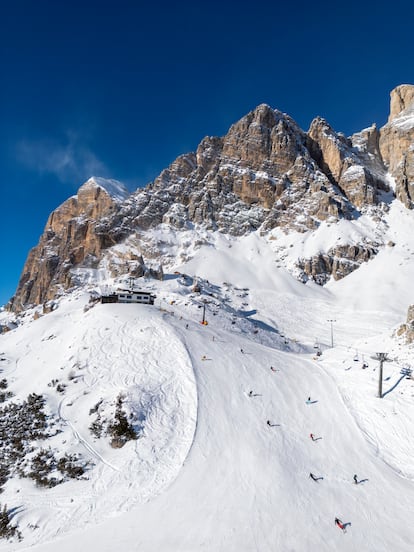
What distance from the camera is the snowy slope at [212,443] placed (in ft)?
54.5

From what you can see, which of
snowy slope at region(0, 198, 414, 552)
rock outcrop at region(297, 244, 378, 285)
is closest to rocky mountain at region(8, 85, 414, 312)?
rock outcrop at region(297, 244, 378, 285)

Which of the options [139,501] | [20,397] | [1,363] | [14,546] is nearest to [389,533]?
[139,501]

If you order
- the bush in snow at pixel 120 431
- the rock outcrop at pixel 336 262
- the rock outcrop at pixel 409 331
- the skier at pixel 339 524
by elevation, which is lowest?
the skier at pixel 339 524

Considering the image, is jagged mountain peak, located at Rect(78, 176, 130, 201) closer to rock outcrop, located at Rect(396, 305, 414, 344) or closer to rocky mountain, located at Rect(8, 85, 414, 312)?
rocky mountain, located at Rect(8, 85, 414, 312)

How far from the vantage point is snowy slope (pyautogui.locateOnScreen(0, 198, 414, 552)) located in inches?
654

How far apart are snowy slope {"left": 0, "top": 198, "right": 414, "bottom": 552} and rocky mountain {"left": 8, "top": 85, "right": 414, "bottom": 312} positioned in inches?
3193

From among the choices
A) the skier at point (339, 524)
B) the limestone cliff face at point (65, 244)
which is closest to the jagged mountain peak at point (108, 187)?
→ the limestone cliff face at point (65, 244)

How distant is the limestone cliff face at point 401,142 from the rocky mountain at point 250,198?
58 centimetres

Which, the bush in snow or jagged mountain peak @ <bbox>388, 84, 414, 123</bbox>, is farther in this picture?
jagged mountain peak @ <bbox>388, 84, 414, 123</bbox>

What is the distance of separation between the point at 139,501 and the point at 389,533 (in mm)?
13233

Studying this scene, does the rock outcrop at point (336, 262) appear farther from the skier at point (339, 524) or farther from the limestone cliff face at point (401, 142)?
the skier at point (339, 524)

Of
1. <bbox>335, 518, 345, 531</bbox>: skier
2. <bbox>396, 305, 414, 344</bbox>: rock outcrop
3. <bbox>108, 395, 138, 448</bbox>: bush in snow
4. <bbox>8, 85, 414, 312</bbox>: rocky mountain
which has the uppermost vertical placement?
<bbox>8, 85, 414, 312</bbox>: rocky mountain

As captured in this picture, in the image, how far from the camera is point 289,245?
13112cm

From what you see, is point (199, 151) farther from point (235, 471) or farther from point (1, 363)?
point (235, 471)
